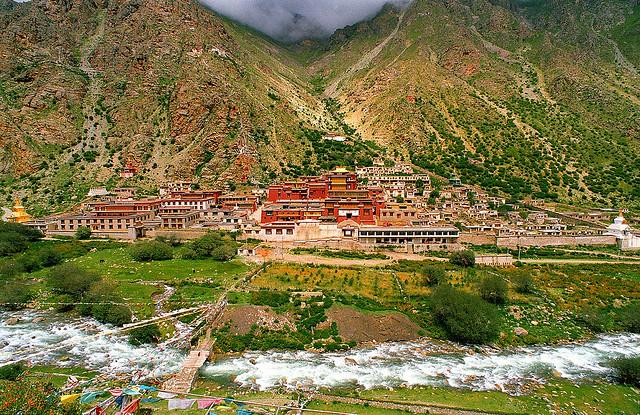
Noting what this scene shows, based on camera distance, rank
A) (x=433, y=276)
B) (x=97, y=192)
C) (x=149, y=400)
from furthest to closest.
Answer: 1. (x=97, y=192)
2. (x=433, y=276)
3. (x=149, y=400)

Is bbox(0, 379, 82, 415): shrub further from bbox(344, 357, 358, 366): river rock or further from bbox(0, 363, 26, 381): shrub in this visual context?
bbox(344, 357, 358, 366): river rock

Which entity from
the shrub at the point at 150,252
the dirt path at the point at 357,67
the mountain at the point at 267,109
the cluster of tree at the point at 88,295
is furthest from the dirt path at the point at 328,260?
the dirt path at the point at 357,67

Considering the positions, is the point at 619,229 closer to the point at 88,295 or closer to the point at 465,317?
the point at 465,317

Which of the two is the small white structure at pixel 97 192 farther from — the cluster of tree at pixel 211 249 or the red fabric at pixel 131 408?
the red fabric at pixel 131 408

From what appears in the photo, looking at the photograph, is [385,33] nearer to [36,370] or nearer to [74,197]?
[74,197]

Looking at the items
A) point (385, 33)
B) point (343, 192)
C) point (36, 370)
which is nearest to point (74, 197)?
point (343, 192)

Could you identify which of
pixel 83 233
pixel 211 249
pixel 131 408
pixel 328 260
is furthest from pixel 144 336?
pixel 83 233
